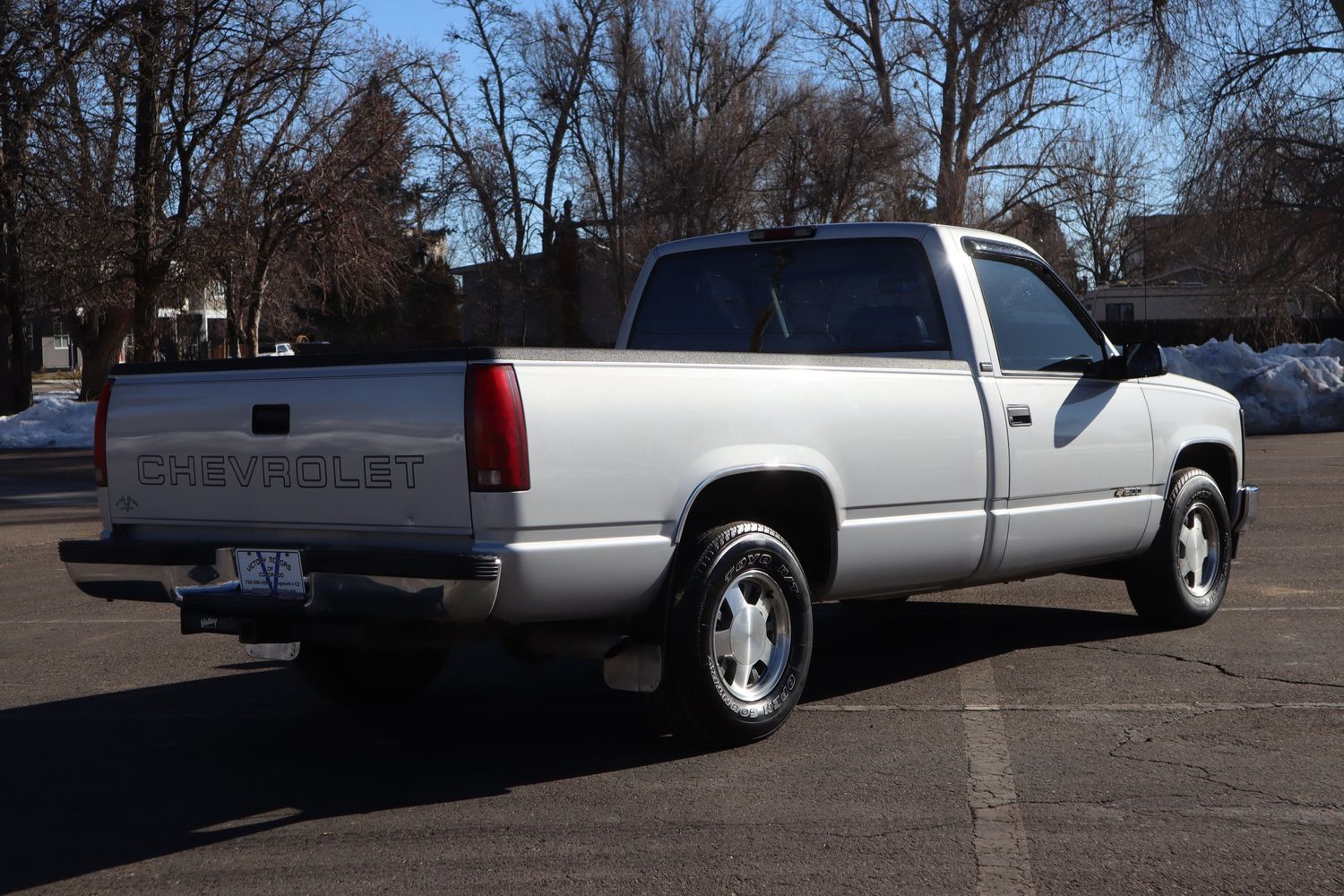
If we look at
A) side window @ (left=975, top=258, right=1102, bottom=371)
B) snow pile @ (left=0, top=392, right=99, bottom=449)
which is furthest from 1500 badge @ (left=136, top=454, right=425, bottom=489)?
snow pile @ (left=0, top=392, right=99, bottom=449)

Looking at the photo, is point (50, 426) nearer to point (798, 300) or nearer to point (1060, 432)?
point (798, 300)

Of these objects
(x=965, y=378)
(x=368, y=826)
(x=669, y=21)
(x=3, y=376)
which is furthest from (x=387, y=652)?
(x=669, y=21)

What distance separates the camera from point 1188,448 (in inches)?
300

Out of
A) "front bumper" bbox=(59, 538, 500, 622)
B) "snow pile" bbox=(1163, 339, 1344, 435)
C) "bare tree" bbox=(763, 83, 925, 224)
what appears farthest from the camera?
"bare tree" bbox=(763, 83, 925, 224)

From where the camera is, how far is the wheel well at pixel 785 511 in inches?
210

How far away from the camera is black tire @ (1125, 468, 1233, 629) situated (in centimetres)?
→ 734

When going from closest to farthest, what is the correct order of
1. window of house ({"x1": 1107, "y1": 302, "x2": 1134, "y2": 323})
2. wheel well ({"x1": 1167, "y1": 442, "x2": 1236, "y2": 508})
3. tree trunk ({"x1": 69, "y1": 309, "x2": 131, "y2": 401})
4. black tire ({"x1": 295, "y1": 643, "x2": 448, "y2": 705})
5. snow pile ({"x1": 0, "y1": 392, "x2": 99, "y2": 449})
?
black tire ({"x1": 295, "y1": 643, "x2": 448, "y2": 705}) → wheel well ({"x1": 1167, "y1": 442, "x2": 1236, "y2": 508}) → snow pile ({"x1": 0, "y1": 392, "x2": 99, "y2": 449}) → tree trunk ({"x1": 69, "y1": 309, "x2": 131, "y2": 401}) → window of house ({"x1": 1107, "y1": 302, "x2": 1134, "y2": 323})

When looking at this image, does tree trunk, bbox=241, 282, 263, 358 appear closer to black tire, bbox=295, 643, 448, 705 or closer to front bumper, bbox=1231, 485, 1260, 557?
black tire, bbox=295, 643, 448, 705

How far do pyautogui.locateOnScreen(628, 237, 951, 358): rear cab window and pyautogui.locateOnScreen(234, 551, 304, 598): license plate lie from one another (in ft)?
8.68

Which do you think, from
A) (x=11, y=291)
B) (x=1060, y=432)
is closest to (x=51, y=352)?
(x=11, y=291)

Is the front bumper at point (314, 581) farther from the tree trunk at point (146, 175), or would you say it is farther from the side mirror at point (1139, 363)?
the tree trunk at point (146, 175)

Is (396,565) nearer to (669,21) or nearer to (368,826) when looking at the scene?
(368,826)

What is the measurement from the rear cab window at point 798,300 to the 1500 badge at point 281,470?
8.13 ft

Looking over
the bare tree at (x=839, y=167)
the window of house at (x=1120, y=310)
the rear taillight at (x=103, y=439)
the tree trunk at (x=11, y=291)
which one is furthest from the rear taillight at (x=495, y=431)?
the window of house at (x=1120, y=310)
